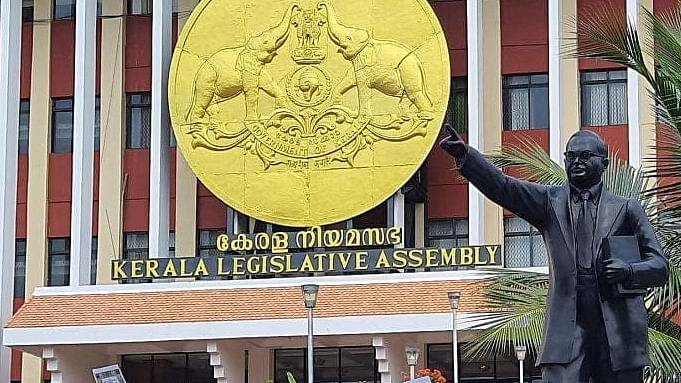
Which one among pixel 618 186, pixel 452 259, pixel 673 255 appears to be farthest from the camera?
pixel 452 259

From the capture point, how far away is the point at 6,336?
36.2 metres

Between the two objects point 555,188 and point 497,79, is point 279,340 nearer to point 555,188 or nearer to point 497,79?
point 497,79

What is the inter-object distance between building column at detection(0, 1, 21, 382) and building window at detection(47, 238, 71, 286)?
2.22 meters

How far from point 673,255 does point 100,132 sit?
26.6 m

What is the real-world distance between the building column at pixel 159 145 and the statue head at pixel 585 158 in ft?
97.8

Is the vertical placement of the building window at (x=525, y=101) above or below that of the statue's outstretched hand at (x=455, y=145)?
above

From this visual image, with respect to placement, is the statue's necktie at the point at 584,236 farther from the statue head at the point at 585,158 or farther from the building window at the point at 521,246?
the building window at the point at 521,246

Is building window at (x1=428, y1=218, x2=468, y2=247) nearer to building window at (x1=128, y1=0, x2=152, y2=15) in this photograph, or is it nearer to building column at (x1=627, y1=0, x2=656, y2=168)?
building column at (x1=627, y1=0, x2=656, y2=168)

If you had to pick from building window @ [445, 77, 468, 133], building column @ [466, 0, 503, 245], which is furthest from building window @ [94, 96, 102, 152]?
building column @ [466, 0, 503, 245]

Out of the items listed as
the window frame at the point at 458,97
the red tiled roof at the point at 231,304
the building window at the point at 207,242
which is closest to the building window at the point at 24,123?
the building window at the point at 207,242

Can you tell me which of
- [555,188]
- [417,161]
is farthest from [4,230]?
[555,188]

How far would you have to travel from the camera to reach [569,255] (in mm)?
8203

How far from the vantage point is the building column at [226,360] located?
36072mm

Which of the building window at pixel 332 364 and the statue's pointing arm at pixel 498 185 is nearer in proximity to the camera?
the statue's pointing arm at pixel 498 185
